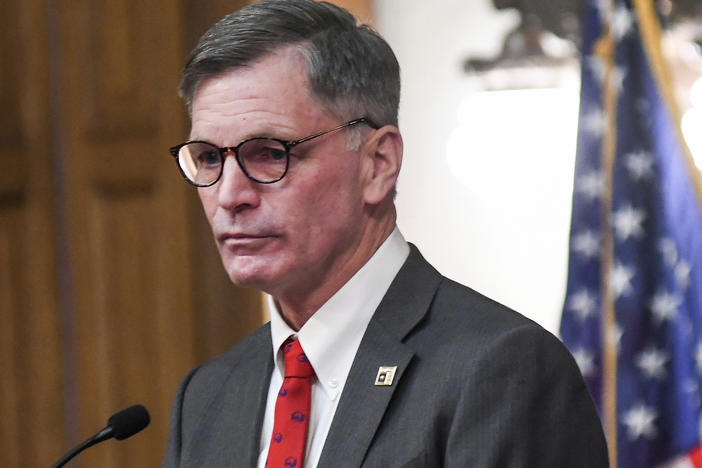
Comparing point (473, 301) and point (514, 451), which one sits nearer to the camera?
point (514, 451)

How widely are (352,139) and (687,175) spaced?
6.96 feet

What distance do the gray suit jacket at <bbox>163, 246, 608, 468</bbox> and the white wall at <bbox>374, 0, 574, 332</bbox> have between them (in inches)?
80.3

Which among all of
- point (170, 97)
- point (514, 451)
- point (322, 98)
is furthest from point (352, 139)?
point (170, 97)

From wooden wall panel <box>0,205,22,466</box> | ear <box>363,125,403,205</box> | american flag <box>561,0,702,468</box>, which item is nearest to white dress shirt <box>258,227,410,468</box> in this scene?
ear <box>363,125,403,205</box>

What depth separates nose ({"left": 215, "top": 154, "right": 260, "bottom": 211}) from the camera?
77.7 inches

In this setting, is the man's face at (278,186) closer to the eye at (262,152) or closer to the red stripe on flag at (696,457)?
the eye at (262,152)

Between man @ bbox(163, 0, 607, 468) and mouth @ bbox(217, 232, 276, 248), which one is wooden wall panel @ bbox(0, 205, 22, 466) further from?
mouth @ bbox(217, 232, 276, 248)

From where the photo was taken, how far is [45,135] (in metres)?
4.94

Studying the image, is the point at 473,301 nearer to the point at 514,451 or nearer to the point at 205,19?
the point at 514,451

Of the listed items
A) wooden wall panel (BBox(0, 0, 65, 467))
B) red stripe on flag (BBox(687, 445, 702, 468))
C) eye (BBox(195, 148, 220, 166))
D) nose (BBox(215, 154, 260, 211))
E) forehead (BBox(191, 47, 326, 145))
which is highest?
forehead (BBox(191, 47, 326, 145))

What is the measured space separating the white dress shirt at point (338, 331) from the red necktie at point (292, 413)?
2cm

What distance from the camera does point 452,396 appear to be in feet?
6.08

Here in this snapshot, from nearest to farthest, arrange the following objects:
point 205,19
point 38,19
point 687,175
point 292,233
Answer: point 292,233
point 687,175
point 205,19
point 38,19

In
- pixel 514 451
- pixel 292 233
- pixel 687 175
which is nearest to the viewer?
pixel 514 451
